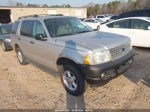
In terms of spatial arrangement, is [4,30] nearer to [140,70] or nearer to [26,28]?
[26,28]

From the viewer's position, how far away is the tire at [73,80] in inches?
130

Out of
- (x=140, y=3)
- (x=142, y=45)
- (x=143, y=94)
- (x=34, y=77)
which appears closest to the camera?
(x=143, y=94)

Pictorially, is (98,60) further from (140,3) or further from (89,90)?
(140,3)

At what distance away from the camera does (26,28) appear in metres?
5.06

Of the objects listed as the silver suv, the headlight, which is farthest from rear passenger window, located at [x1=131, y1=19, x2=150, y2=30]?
the headlight

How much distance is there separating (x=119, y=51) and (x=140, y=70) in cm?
179

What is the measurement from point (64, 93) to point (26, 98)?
93cm

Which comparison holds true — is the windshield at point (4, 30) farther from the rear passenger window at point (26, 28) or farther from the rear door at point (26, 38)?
the rear passenger window at point (26, 28)

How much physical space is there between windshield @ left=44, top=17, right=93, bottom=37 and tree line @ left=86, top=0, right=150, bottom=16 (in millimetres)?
35482

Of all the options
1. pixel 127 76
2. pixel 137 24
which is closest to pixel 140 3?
pixel 137 24

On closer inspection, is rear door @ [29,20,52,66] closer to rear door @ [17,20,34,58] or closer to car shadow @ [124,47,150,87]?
rear door @ [17,20,34,58]

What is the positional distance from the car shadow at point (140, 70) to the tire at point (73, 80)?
167 centimetres

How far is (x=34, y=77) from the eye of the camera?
486cm

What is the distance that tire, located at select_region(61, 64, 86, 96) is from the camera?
3306 millimetres
